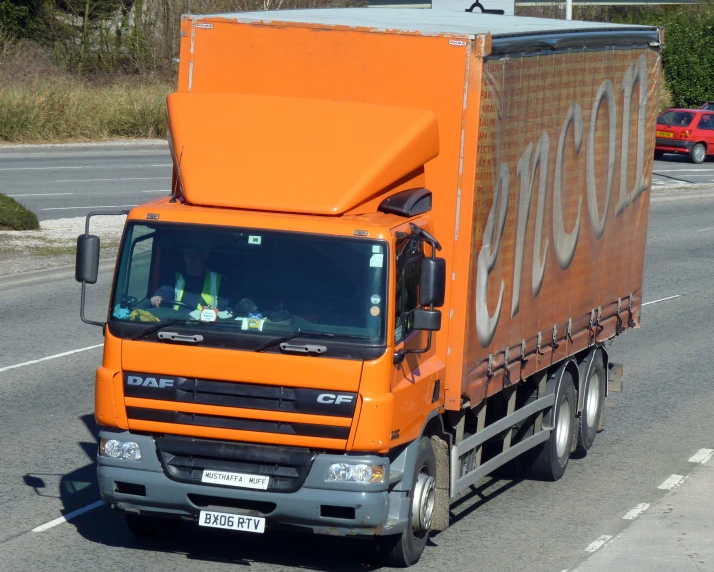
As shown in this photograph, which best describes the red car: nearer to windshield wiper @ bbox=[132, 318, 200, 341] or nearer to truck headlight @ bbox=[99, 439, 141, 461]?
windshield wiper @ bbox=[132, 318, 200, 341]

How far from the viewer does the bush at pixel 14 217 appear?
22.3 m

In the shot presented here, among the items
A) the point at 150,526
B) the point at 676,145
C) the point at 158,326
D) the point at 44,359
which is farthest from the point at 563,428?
the point at 676,145

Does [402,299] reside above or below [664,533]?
above

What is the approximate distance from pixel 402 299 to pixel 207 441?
146cm

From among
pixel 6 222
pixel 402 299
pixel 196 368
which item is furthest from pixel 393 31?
pixel 6 222

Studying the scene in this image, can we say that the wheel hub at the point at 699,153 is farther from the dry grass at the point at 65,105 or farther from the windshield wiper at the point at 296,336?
the windshield wiper at the point at 296,336

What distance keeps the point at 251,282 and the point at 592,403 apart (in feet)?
17.4

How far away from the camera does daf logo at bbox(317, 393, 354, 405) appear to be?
732 cm

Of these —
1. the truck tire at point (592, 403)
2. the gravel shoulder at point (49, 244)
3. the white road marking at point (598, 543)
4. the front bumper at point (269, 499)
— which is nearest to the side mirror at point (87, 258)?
the front bumper at point (269, 499)

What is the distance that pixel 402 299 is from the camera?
769cm

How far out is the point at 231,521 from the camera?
756cm

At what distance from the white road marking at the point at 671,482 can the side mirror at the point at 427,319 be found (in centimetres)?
383

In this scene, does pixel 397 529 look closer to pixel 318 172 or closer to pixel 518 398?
pixel 318 172

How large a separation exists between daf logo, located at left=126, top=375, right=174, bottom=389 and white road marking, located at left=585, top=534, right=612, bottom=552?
3279 millimetres
